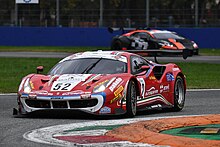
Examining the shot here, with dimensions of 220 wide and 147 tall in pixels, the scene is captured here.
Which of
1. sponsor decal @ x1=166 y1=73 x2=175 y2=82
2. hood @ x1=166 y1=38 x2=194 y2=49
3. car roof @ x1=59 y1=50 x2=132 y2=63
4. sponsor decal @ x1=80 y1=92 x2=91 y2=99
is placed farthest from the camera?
hood @ x1=166 y1=38 x2=194 y2=49

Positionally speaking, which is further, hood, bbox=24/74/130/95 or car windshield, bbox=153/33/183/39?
car windshield, bbox=153/33/183/39

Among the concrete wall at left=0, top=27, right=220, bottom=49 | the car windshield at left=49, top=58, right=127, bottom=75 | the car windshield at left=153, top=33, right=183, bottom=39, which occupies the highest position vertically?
the car windshield at left=49, top=58, right=127, bottom=75

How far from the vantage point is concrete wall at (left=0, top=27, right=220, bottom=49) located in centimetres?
4191

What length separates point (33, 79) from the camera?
42.0 feet

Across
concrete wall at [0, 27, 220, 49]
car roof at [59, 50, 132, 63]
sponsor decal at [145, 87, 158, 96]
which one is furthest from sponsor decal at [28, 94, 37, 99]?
concrete wall at [0, 27, 220, 49]

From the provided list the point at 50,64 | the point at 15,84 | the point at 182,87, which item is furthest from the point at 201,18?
the point at 182,87

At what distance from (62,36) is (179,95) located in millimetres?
30181

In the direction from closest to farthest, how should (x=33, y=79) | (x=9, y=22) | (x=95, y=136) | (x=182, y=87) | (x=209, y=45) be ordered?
(x=95, y=136) → (x=33, y=79) → (x=182, y=87) → (x=209, y=45) → (x=9, y=22)

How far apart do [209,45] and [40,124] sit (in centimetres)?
3116

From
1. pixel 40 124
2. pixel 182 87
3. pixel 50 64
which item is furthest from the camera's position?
pixel 50 64

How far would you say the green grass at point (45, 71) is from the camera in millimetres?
20156

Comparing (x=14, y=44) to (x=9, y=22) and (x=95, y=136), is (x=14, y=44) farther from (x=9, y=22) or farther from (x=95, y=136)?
(x=95, y=136)

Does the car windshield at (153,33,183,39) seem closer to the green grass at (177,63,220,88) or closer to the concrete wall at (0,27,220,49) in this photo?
the green grass at (177,63,220,88)

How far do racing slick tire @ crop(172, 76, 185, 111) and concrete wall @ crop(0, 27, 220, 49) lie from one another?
2739 cm
